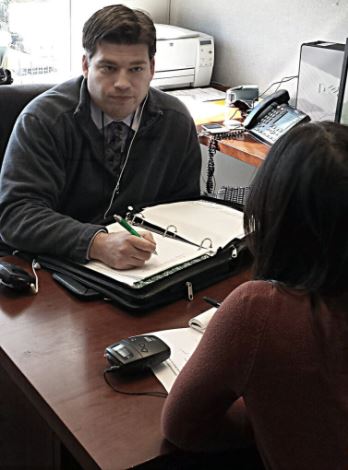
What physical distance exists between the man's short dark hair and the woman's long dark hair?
3.21 feet

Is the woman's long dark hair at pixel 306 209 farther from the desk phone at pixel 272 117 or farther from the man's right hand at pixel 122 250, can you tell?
the desk phone at pixel 272 117

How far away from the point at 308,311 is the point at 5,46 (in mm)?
2218

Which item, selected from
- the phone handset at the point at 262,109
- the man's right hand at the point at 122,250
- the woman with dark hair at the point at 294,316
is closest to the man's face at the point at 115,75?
the man's right hand at the point at 122,250

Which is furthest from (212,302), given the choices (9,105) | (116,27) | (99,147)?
(9,105)

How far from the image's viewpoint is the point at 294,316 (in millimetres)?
873

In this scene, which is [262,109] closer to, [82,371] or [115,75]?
[115,75]

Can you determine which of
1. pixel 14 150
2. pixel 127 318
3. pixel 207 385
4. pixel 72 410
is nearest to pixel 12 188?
pixel 14 150

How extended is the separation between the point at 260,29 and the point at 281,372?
2254mm

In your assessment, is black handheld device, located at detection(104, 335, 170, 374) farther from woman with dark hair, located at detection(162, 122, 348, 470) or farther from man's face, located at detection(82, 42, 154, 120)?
man's face, located at detection(82, 42, 154, 120)

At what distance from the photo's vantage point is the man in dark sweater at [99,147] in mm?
1606

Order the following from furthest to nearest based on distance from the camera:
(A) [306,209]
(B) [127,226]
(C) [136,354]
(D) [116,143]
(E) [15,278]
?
(D) [116,143] < (B) [127,226] < (E) [15,278] < (C) [136,354] < (A) [306,209]

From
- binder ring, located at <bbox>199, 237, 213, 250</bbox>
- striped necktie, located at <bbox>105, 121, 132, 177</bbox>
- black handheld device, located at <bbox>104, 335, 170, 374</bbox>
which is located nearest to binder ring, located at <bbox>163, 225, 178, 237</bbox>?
binder ring, located at <bbox>199, 237, 213, 250</bbox>

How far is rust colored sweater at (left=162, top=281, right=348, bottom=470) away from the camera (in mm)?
870

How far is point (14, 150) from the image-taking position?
1688 mm
